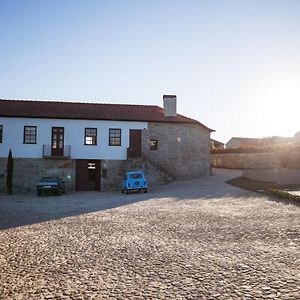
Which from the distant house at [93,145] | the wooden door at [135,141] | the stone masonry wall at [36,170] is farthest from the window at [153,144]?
the stone masonry wall at [36,170]

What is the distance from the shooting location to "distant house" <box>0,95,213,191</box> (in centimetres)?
3044

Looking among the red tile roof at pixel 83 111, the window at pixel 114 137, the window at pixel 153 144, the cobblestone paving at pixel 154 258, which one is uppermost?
the red tile roof at pixel 83 111

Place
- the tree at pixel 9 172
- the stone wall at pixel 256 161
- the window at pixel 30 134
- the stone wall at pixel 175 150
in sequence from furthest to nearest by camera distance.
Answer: the stone wall at pixel 256 161 < the stone wall at pixel 175 150 < the window at pixel 30 134 < the tree at pixel 9 172

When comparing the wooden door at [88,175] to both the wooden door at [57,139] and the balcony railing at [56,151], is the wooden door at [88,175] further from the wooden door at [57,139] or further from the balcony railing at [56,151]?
the wooden door at [57,139]

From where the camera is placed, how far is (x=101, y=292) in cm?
499

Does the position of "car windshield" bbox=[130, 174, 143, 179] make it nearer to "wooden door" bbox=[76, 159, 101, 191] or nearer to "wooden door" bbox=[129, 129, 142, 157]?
"wooden door" bbox=[129, 129, 142, 157]

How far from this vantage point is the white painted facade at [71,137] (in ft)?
100

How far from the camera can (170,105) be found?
33750 mm

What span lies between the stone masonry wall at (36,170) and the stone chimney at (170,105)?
10835 millimetres

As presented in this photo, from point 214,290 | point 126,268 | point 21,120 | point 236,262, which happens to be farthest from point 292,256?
point 21,120

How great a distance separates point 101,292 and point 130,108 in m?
30.3

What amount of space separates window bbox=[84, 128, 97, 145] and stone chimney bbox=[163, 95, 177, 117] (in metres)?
7.45

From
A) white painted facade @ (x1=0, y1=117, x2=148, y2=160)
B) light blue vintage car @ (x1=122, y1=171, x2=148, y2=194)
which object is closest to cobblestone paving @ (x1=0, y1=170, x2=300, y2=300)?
light blue vintage car @ (x1=122, y1=171, x2=148, y2=194)

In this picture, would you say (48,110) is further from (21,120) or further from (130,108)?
(130,108)
